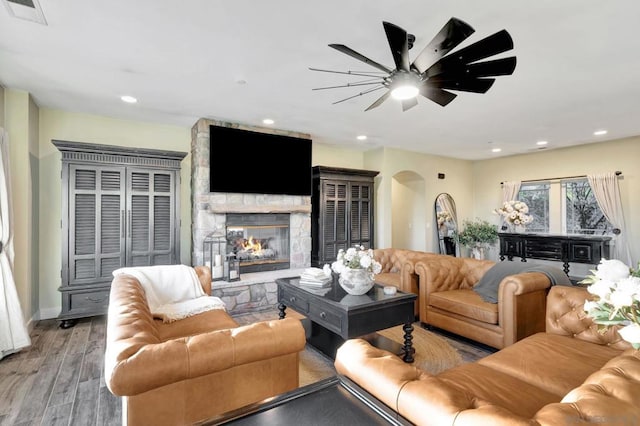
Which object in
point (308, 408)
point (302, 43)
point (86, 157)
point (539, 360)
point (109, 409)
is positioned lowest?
point (109, 409)

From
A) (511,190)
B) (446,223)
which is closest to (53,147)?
(446,223)

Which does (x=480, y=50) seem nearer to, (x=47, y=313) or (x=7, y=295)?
(x=7, y=295)

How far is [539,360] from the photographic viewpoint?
2.00 m

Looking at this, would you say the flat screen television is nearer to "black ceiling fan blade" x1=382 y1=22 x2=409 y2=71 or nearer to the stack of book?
the stack of book

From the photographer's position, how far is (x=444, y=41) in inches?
74.5

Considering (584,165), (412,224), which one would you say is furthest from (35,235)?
(584,165)

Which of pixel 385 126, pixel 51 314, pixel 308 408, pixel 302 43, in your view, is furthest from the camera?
pixel 385 126

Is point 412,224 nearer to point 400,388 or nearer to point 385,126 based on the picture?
point 385,126

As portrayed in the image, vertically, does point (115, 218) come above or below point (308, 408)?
above

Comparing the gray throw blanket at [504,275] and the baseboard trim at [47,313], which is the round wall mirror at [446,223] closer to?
the gray throw blanket at [504,275]

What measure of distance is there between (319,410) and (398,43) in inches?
77.9

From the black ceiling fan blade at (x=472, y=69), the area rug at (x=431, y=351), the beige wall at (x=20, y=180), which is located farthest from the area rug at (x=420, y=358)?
the beige wall at (x=20, y=180)

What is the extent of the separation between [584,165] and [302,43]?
6584 mm

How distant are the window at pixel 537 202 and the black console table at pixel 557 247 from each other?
34.9 inches
